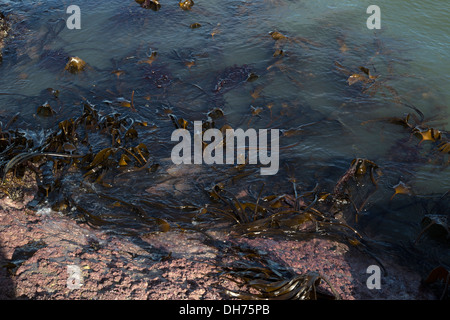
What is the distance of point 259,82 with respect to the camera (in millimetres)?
5559

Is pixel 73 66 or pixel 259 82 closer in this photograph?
pixel 259 82

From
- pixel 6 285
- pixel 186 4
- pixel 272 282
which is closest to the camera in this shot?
pixel 6 285

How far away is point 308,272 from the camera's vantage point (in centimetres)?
278

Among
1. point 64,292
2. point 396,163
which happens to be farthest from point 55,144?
point 396,163

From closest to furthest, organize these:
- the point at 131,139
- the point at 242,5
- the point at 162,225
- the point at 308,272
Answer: the point at 308,272, the point at 162,225, the point at 131,139, the point at 242,5

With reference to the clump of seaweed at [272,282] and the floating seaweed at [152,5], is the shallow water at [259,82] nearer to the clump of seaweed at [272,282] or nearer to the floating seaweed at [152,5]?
the floating seaweed at [152,5]

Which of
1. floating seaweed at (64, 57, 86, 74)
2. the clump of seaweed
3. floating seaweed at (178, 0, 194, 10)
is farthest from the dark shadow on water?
floating seaweed at (178, 0, 194, 10)

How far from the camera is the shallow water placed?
153 inches

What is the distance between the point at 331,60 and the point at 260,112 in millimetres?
1832

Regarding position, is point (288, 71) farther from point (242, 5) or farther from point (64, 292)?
point (64, 292)

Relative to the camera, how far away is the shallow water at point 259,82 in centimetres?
390

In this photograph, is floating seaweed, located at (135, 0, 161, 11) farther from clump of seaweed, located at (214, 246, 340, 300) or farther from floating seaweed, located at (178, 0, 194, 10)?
clump of seaweed, located at (214, 246, 340, 300)

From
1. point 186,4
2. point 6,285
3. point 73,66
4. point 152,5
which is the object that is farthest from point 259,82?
point 6,285

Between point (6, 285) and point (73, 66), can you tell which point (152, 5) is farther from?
point (6, 285)
